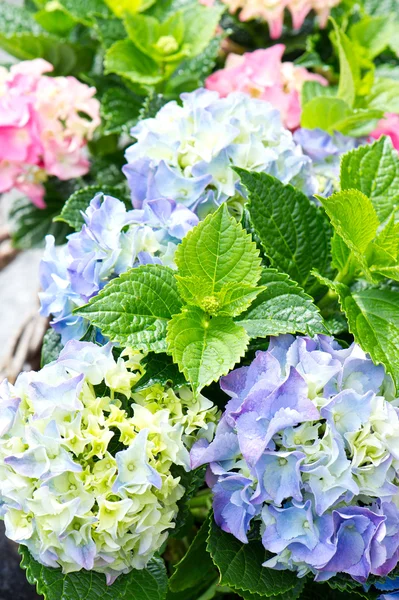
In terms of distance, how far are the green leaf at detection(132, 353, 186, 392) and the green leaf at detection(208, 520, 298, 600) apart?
0.48ft

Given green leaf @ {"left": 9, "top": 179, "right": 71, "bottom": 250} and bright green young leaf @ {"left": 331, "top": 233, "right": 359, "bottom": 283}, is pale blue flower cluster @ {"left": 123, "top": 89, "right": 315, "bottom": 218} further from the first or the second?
green leaf @ {"left": 9, "top": 179, "right": 71, "bottom": 250}

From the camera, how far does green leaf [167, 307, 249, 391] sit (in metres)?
0.62


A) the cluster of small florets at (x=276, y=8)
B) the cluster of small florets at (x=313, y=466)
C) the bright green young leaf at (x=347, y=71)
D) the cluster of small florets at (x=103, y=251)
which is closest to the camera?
the cluster of small florets at (x=313, y=466)

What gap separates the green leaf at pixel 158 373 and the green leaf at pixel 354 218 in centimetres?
20

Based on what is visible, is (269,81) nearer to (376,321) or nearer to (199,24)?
(199,24)

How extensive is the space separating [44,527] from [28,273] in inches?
31.5

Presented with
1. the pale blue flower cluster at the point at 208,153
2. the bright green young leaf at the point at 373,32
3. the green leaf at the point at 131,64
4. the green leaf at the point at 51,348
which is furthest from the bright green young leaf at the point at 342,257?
the bright green young leaf at the point at 373,32

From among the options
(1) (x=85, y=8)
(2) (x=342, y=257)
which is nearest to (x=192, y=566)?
(2) (x=342, y=257)

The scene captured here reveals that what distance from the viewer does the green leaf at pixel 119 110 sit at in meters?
1.10

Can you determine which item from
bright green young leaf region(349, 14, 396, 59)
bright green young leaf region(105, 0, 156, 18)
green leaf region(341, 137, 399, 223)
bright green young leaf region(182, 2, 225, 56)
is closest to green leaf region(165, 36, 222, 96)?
bright green young leaf region(182, 2, 225, 56)

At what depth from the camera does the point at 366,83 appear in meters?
1.07

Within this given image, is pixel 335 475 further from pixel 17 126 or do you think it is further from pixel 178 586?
pixel 17 126

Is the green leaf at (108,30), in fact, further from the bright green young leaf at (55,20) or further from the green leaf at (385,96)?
the green leaf at (385,96)

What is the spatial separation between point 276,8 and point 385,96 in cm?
27
